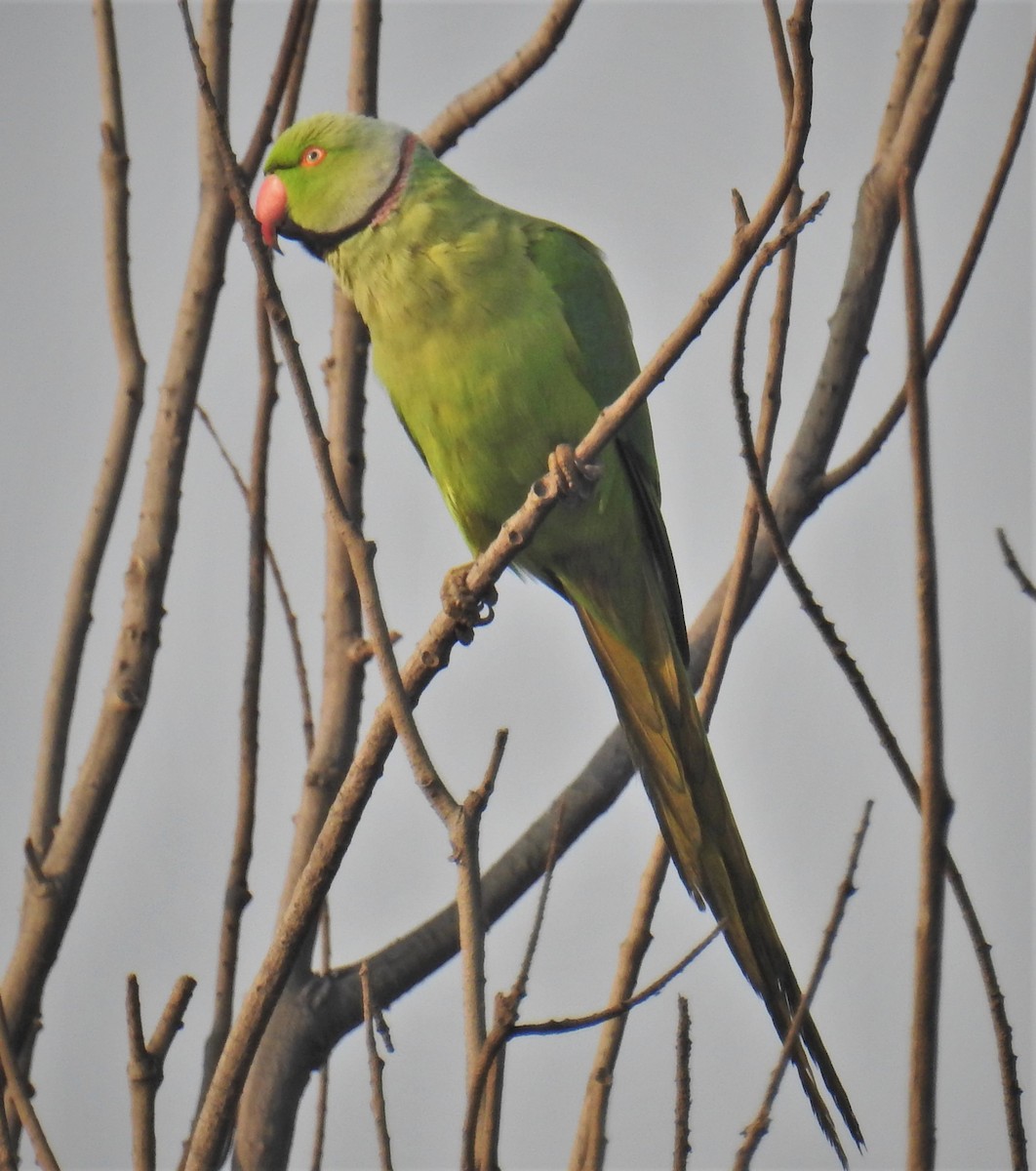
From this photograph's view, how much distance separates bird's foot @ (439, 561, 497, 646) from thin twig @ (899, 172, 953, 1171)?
0.70m

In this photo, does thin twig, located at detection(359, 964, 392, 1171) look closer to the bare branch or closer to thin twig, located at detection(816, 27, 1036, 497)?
the bare branch

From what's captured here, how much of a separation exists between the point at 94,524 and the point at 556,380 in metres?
0.83

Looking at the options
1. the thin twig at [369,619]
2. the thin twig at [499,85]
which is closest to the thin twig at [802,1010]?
the thin twig at [369,619]

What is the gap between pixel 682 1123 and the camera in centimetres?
129

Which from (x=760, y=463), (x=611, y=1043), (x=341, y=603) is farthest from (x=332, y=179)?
(x=611, y=1043)

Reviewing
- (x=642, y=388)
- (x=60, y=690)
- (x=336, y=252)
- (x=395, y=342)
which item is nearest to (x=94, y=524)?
(x=60, y=690)

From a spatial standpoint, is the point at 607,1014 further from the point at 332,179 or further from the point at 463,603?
the point at 332,179

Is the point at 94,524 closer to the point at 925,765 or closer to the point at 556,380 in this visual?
the point at 556,380

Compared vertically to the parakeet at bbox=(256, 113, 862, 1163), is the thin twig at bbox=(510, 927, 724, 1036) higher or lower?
lower

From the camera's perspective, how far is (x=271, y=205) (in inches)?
109

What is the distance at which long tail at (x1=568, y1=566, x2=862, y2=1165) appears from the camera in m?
→ 1.83

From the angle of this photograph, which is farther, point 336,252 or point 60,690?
point 336,252

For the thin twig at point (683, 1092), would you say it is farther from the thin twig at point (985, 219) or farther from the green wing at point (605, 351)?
the green wing at point (605, 351)

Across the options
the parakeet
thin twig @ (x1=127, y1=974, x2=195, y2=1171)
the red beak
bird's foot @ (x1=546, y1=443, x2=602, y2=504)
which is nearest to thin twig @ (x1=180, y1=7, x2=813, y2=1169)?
thin twig @ (x1=127, y1=974, x2=195, y2=1171)
